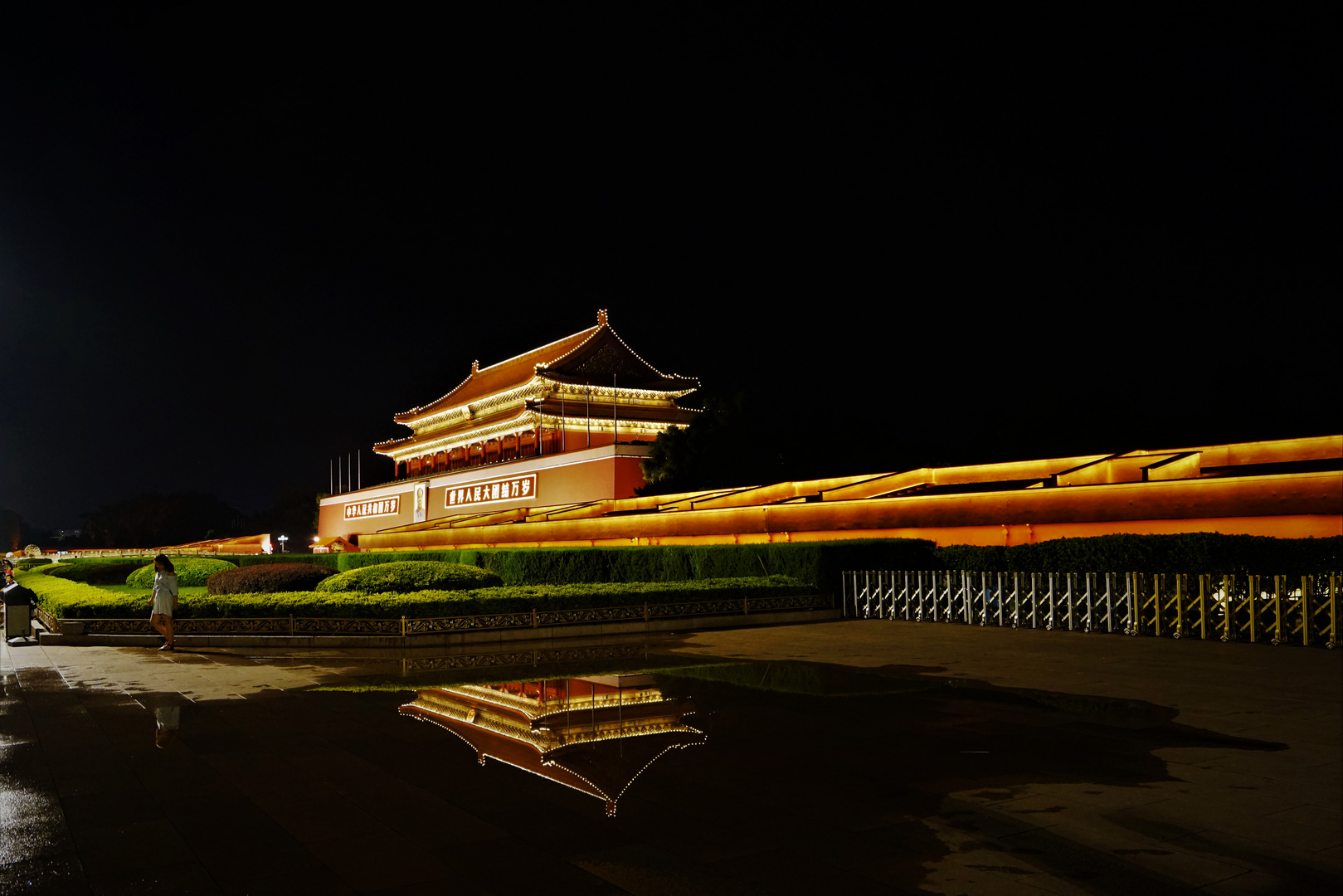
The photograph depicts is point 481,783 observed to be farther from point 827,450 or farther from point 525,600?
point 827,450

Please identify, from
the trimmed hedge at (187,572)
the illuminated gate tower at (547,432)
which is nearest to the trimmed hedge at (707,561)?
the trimmed hedge at (187,572)

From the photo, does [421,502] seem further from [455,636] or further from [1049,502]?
[1049,502]

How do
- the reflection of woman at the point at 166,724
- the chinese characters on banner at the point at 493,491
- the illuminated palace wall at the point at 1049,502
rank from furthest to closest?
1. the chinese characters on banner at the point at 493,491
2. the illuminated palace wall at the point at 1049,502
3. the reflection of woman at the point at 166,724

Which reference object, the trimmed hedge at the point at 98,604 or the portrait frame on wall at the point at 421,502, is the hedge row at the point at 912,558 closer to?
the trimmed hedge at the point at 98,604

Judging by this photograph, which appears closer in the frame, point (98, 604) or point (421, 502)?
point (98, 604)

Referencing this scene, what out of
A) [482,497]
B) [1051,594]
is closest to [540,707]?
[1051,594]

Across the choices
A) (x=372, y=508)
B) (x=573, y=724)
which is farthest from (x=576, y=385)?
(x=573, y=724)

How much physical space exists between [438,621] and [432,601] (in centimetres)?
29

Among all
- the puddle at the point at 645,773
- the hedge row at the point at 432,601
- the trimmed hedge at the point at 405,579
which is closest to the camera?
the puddle at the point at 645,773

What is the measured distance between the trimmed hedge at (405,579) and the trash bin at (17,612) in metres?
3.83

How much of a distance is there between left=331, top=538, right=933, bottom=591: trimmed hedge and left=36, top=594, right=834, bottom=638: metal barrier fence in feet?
3.06

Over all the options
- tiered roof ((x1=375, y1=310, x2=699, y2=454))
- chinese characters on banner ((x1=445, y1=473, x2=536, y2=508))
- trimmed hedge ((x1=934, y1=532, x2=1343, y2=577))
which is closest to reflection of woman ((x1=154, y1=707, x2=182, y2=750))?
trimmed hedge ((x1=934, y1=532, x2=1343, y2=577))

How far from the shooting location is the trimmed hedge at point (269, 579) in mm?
18344

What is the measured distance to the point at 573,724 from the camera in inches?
258
